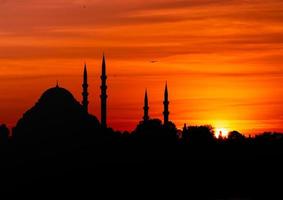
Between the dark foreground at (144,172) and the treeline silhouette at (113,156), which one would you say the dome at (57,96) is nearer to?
the treeline silhouette at (113,156)

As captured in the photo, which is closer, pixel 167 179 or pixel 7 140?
pixel 167 179

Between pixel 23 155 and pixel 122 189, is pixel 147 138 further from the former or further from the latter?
pixel 122 189

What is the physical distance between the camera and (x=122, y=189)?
77.7 metres

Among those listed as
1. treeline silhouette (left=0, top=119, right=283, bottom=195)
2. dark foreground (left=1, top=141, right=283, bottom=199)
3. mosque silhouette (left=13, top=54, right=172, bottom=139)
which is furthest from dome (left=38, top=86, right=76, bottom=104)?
dark foreground (left=1, top=141, right=283, bottom=199)

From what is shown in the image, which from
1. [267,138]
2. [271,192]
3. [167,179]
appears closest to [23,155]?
[167,179]

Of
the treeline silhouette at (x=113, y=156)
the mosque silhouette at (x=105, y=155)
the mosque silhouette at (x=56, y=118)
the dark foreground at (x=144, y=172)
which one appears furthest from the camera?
the mosque silhouette at (x=56, y=118)

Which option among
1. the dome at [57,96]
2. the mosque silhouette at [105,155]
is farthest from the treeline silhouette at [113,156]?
the dome at [57,96]

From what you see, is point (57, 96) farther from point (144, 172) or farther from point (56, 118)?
point (144, 172)

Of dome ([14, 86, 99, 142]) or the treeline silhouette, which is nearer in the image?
the treeline silhouette

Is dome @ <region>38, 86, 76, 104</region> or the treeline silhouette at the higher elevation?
dome @ <region>38, 86, 76, 104</region>

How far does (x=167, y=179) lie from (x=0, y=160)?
898 inches

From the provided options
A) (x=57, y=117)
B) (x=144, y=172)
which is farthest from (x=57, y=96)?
(x=144, y=172)

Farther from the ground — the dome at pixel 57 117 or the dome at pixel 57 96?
the dome at pixel 57 96

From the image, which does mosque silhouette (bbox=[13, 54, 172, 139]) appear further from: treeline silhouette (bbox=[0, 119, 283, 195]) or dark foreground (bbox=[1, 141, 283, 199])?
dark foreground (bbox=[1, 141, 283, 199])
